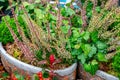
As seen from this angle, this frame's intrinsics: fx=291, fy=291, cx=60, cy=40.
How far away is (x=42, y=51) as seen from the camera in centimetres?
291

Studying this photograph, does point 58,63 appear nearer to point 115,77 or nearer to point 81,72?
point 81,72

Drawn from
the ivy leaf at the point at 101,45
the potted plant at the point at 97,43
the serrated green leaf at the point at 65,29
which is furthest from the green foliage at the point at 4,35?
the ivy leaf at the point at 101,45

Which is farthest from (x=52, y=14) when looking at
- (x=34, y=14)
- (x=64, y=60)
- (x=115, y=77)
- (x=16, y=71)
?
(x=115, y=77)

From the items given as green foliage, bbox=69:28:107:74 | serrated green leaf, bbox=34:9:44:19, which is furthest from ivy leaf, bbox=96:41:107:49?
serrated green leaf, bbox=34:9:44:19

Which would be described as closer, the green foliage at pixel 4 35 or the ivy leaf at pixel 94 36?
the ivy leaf at pixel 94 36

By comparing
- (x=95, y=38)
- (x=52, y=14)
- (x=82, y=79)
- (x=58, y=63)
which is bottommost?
(x=82, y=79)

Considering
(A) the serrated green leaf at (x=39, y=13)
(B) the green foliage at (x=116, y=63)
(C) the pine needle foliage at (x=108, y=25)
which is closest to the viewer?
(B) the green foliage at (x=116, y=63)

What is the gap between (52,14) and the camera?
3.06 meters

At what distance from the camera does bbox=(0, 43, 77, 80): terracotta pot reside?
279 cm

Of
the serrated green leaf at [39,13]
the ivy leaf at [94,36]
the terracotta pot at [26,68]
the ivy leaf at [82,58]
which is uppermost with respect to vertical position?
the serrated green leaf at [39,13]

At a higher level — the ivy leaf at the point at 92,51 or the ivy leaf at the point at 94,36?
the ivy leaf at the point at 94,36

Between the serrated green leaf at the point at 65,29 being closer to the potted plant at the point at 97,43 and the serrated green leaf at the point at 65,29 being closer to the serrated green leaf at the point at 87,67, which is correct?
the potted plant at the point at 97,43

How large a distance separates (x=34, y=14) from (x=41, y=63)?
69 cm

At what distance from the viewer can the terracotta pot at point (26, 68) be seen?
2.79m
